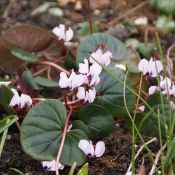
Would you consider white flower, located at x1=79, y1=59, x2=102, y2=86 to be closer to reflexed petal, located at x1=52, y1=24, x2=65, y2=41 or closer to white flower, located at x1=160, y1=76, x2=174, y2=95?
white flower, located at x1=160, y1=76, x2=174, y2=95

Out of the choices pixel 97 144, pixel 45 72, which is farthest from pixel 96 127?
pixel 45 72

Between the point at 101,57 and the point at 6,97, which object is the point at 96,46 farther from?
the point at 6,97

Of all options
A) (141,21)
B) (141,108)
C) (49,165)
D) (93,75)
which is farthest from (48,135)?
(141,21)

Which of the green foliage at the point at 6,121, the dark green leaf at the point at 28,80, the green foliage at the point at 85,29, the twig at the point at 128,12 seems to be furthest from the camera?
the twig at the point at 128,12

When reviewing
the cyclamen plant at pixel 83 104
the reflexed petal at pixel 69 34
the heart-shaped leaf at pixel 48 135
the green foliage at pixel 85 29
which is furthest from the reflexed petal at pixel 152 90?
the green foliage at pixel 85 29

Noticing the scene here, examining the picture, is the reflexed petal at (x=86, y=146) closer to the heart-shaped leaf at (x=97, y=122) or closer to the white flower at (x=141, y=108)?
the heart-shaped leaf at (x=97, y=122)

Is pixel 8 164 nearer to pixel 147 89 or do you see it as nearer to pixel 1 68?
pixel 147 89

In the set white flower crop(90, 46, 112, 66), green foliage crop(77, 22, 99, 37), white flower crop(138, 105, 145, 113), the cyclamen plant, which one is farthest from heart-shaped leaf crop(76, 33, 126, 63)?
green foliage crop(77, 22, 99, 37)
